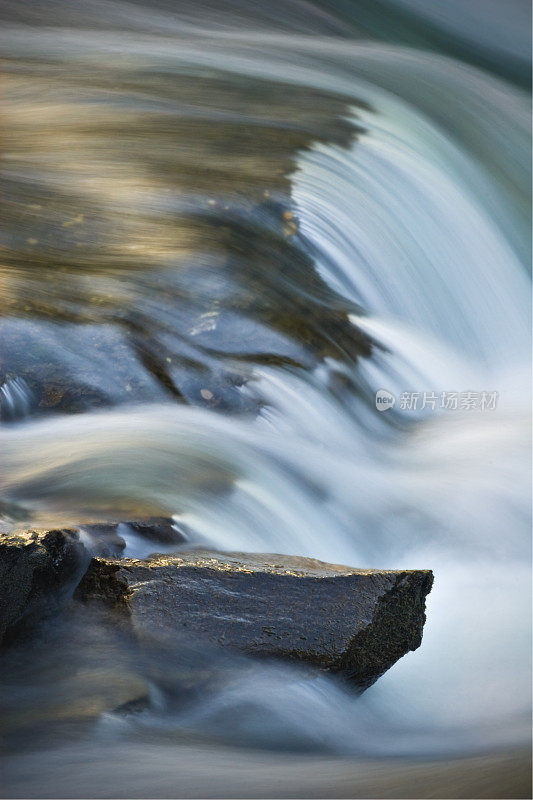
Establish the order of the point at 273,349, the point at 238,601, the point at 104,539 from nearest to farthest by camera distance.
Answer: the point at 238,601
the point at 104,539
the point at 273,349

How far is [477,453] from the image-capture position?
9.82ft

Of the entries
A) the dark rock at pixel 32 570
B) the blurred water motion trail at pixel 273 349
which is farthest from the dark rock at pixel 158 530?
the dark rock at pixel 32 570

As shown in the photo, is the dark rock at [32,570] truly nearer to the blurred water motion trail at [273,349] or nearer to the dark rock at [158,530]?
the blurred water motion trail at [273,349]

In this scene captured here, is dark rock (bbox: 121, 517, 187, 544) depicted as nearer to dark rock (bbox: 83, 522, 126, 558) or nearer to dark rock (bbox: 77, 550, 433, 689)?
dark rock (bbox: 83, 522, 126, 558)

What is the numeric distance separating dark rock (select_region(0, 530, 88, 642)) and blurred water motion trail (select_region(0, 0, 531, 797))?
71mm

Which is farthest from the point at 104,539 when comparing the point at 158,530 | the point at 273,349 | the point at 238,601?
the point at 273,349

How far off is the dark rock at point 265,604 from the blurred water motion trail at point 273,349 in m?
0.06

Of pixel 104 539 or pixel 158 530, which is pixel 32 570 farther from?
pixel 158 530

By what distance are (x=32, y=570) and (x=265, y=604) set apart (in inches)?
20.1

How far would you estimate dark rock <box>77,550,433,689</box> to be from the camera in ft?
6.18

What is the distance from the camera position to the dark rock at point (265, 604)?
188cm

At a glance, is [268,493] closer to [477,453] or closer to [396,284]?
[477,453]

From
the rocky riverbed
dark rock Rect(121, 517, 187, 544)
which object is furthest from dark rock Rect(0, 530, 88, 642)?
dark rock Rect(121, 517, 187, 544)

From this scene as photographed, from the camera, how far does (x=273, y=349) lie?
9.55ft
